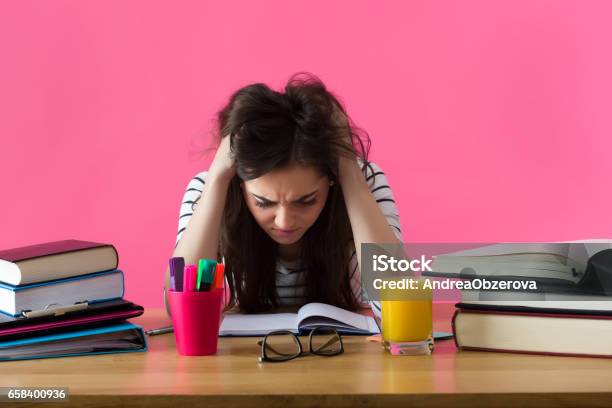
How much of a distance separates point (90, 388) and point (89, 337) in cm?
23

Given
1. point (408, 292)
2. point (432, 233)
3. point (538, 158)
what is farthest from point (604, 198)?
point (408, 292)

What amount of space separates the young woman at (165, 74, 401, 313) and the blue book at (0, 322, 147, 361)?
0.41 meters

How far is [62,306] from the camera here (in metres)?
1.26

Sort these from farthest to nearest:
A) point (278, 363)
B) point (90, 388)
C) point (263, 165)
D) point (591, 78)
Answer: point (591, 78) → point (263, 165) → point (278, 363) → point (90, 388)

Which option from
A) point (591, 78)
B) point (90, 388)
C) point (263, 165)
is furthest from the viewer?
point (591, 78)

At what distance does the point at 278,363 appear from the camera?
114 cm

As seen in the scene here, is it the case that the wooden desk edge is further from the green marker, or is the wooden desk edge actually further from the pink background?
the pink background

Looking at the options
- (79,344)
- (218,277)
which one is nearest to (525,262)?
(218,277)

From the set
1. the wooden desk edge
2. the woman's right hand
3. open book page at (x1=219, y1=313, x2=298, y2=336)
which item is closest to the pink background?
the woman's right hand

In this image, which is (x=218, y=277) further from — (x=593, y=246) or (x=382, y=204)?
(x=382, y=204)

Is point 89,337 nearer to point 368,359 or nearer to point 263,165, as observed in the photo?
point 368,359

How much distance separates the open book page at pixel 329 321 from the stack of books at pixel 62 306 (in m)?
0.27

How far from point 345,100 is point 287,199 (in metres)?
1.38

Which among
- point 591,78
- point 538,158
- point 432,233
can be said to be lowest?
point 432,233
